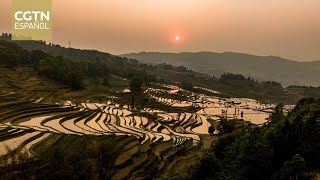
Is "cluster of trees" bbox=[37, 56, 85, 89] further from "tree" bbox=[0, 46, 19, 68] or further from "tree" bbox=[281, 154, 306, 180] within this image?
"tree" bbox=[281, 154, 306, 180]

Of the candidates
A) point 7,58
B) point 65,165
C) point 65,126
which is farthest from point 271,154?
point 7,58

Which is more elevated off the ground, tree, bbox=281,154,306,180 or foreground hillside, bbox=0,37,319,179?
tree, bbox=281,154,306,180

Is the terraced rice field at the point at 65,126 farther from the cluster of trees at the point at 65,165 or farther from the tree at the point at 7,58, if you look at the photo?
the tree at the point at 7,58

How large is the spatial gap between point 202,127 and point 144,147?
32.5 metres

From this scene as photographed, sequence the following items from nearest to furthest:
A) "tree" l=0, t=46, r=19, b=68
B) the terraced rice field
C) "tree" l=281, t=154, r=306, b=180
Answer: "tree" l=281, t=154, r=306, b=180 → the terraced rice field → "tree" l=0, t=46, r=19, b=68

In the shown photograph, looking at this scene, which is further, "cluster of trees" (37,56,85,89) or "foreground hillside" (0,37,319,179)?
"cluster of trees" (37,56,85,89)

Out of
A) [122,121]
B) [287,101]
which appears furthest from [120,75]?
[122,121]

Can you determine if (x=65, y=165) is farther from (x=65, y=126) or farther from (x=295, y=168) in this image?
(x=65, y=126)

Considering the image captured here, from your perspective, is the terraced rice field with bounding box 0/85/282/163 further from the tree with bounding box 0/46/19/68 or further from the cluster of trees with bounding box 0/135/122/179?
the tree with bounding box 0/46/19/68

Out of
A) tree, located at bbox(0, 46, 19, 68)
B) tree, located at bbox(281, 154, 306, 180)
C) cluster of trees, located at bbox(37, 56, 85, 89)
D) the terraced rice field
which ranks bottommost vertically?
the terraced rice field

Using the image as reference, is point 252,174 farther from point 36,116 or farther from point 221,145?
point 36,116

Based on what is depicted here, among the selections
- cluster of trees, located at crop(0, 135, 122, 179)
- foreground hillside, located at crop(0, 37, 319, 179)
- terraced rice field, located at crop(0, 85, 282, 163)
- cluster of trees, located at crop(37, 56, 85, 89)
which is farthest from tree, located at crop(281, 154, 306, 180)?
cluster of trees, located at crop(37, 56, 85, 89)

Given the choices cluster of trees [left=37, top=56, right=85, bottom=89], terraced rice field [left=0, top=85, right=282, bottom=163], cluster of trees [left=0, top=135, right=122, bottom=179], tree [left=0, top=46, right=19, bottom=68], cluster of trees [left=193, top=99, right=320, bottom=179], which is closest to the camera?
cluster of trees [left=0, top=135, right=122, bottom=179]

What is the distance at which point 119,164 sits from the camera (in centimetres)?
3453
